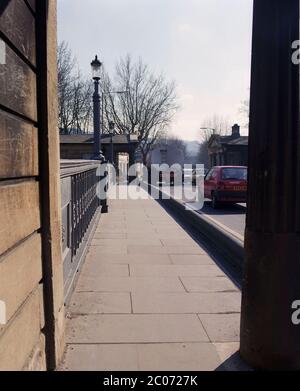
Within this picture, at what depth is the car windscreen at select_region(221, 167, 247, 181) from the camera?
1588cm

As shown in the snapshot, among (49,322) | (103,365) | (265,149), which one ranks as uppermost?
(265,149)

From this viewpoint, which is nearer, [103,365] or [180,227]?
[103,365]

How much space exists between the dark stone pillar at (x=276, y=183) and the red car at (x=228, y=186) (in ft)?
40.2

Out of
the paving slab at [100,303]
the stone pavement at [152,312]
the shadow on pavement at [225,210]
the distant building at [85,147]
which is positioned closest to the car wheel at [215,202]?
the shadow on pavement at [225,210]

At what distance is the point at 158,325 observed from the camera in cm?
425

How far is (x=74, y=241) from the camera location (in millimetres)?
6020

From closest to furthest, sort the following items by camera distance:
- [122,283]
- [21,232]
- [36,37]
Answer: [21,232] < [36,37] < [122,283]

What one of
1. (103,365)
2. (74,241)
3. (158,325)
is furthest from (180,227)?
(103,365)

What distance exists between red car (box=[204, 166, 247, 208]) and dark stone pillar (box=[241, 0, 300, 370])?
1225cm

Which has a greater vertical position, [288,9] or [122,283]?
[288,9]

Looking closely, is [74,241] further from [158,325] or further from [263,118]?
[263,118]

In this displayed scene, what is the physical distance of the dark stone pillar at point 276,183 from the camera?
3.21m

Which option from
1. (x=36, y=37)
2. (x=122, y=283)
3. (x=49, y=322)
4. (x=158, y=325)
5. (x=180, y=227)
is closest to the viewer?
(x=36, y=37)
